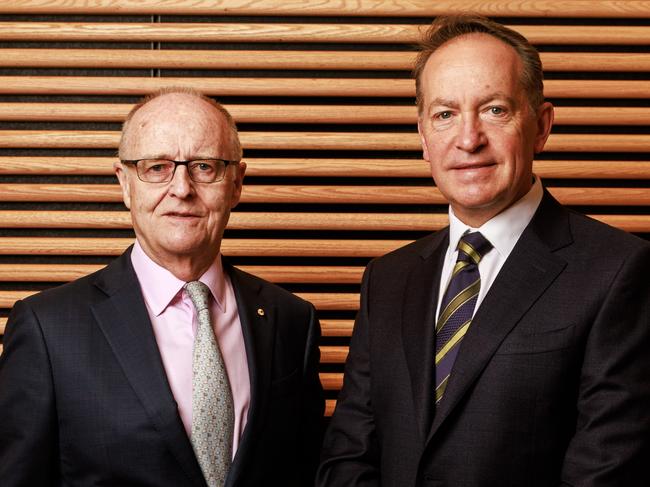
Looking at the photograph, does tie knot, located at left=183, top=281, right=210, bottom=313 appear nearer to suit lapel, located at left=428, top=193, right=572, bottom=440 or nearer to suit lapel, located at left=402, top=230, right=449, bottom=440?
suit lapel, located at left=402, top=230, right=449, bottom=440

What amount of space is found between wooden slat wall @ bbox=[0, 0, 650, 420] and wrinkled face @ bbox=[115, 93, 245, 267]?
2.20 feet

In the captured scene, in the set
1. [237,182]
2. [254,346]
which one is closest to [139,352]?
[254,346]

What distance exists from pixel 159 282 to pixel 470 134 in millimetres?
887

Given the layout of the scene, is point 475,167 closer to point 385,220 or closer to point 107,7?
point 385,220

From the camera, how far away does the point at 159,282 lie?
7.00 ft

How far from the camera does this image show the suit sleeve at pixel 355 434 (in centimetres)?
203

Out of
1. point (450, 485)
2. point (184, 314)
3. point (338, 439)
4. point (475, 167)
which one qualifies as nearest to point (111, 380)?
point (184, 314)

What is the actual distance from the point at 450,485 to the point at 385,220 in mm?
1242

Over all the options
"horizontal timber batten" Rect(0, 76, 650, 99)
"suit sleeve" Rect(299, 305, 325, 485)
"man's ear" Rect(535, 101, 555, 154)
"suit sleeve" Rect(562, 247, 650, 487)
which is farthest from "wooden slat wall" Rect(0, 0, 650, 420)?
"suit sleeve" Rect(562, 247, 650, 487)

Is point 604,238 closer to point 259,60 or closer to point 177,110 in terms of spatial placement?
point 177,110

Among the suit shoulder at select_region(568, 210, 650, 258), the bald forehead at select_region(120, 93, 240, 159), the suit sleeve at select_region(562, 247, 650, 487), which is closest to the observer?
the suit sleeve at select_region(562, 247, 650, 487)

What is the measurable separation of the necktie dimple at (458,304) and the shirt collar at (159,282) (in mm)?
619

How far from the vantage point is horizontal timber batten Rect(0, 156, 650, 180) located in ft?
9.29

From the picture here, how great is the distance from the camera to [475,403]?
1801 millimetres
